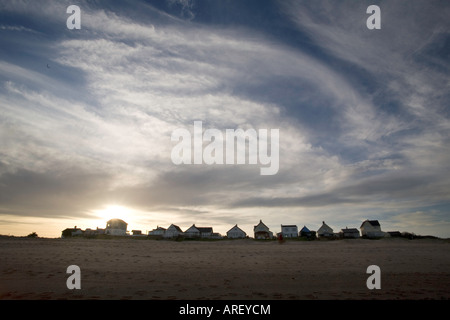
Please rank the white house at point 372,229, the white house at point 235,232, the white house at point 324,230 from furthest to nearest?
the white house at point 324,230 < the white house at point 235,232 < the white house at point 372,229

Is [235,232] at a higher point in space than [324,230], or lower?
lower

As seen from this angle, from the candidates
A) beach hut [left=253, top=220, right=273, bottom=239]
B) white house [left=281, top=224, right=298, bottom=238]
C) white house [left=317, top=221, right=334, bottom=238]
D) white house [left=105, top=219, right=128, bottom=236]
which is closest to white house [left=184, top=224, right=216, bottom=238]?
beach hut [left=253, top=220, right=273, bottom=239]

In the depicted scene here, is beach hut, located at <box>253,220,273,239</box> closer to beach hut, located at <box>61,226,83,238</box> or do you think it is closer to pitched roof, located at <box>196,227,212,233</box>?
pitched roof, located at <box>196,227,212,233</box>

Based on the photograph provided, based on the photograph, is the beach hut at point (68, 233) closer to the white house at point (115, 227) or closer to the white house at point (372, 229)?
the white house at point (115, 227)

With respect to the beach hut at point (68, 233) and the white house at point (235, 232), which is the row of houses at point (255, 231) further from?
the beach hut at point (68, 233)

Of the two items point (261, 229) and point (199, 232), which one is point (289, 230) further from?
point (199, 232)

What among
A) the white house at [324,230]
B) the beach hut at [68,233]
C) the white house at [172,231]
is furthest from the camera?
the white house at [324,230]

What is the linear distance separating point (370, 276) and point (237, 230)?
3565 inches

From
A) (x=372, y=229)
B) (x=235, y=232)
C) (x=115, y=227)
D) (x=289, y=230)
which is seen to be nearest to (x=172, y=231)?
(x=115, y=227)

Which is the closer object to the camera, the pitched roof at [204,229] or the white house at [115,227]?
the white house at [115,227]

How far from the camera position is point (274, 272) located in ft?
48.9

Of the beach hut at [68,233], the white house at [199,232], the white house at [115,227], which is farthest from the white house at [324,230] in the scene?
the beach hut at [68,233]

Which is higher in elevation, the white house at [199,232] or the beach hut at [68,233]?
the beach hut at [68,233]
